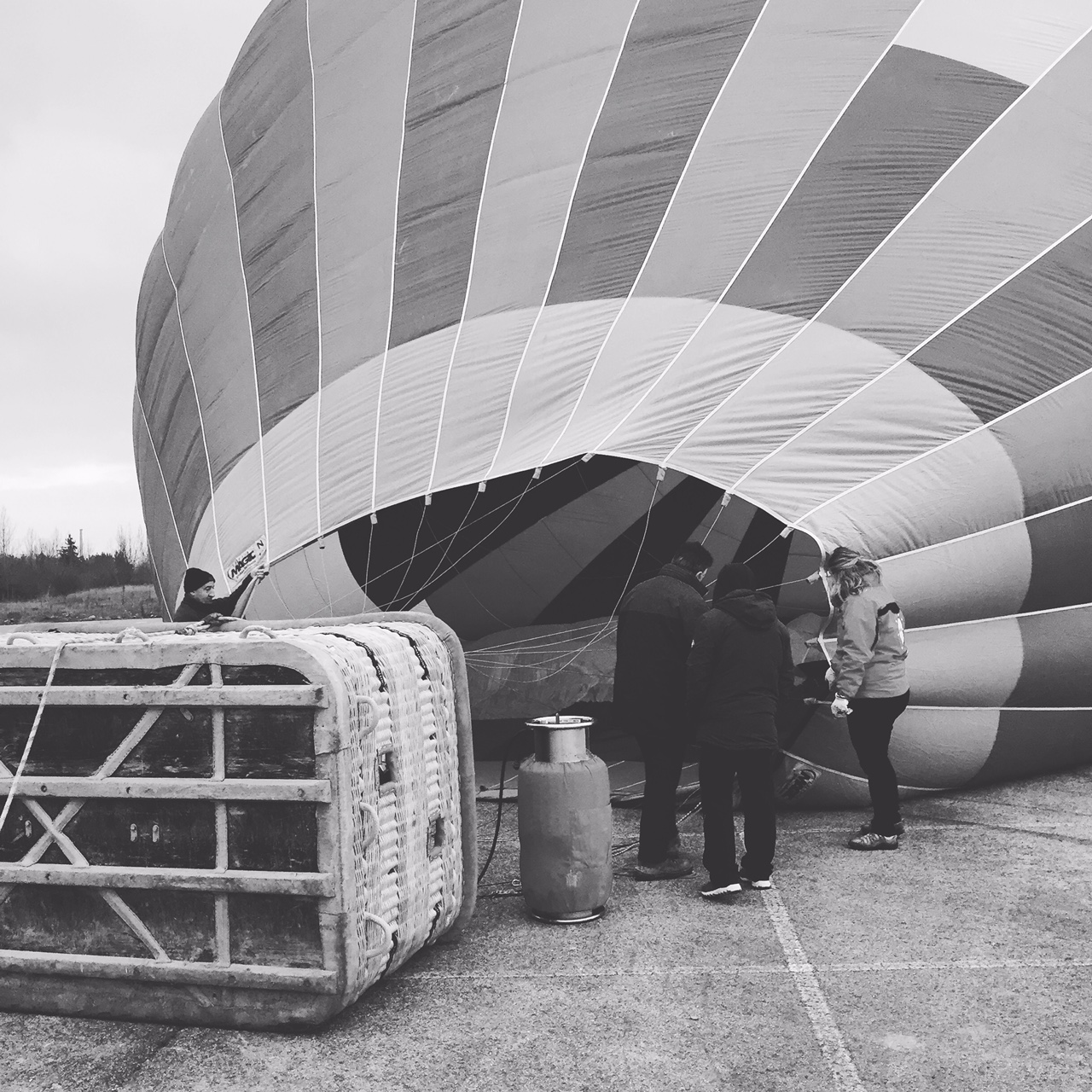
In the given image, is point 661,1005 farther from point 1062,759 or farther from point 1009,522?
point 1062,759

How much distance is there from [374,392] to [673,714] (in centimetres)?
217

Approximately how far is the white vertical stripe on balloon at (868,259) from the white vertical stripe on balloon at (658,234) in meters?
0.49

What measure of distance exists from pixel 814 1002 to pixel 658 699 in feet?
4.98

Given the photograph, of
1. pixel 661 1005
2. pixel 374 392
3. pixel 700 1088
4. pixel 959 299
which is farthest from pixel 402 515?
pixel 700 1088

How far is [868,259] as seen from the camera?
16.4 feet

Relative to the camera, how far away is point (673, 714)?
4.33 meters

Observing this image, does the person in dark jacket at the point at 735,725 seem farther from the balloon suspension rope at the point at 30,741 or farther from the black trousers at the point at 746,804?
the balloon suspension rope at the point at 30,741

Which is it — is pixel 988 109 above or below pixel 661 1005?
above

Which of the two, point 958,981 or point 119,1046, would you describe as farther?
point 958,981

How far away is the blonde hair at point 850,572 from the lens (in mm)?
4504

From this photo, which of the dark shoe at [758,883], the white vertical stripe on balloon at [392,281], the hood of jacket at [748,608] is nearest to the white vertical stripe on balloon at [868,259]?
the hood of jacket at [748,608]

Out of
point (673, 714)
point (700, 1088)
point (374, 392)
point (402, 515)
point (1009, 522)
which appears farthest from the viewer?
point (402, 515)

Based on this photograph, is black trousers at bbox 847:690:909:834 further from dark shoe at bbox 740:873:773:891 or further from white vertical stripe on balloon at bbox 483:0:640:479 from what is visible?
white vertical stripe on balloon at bbox 483:0:640:479

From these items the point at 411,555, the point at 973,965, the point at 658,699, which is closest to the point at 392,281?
the point at 411,555
